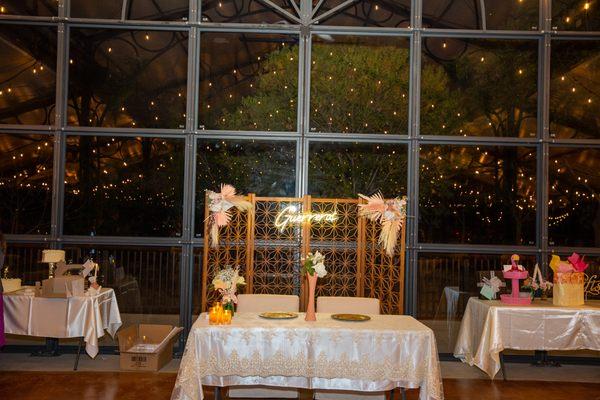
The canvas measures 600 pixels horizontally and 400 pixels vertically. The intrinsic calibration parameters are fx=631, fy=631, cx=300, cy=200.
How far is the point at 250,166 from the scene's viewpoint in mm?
7488

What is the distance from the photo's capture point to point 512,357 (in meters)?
7.22

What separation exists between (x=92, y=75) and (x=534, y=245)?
561cm

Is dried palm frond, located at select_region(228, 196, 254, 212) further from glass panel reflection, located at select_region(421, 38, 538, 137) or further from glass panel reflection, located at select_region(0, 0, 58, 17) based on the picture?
glass panel reflection, located at select_region(0, 0, 58, 17)

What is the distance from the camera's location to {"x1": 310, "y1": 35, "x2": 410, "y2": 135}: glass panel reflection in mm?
7480

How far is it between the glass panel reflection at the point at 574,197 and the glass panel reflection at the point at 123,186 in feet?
14.4

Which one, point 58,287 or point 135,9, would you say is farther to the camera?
point 135,9

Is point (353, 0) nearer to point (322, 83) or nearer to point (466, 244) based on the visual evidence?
point (322, 83)

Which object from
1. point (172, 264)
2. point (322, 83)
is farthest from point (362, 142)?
point (172, 264)

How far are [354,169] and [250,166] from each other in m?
1.24

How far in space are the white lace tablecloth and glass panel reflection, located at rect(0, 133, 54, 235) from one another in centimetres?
355

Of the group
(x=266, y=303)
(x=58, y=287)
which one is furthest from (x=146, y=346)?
(x=266, y=303)

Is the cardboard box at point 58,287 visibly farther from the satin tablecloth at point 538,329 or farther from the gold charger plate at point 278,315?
the satin tablecloth at point 538,329

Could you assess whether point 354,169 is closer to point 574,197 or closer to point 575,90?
point 574,197

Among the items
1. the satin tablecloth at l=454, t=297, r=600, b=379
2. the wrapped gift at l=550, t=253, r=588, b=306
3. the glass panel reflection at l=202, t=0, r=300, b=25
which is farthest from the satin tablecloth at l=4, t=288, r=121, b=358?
the wrapped gift at l=550, t=253, r=588, b=306
